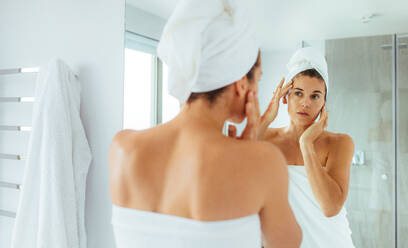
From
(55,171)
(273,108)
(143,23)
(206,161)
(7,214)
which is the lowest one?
(7,214)

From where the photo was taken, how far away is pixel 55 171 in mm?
1189

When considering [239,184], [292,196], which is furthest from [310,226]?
[239,184]

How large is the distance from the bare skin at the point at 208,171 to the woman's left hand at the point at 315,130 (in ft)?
0.52

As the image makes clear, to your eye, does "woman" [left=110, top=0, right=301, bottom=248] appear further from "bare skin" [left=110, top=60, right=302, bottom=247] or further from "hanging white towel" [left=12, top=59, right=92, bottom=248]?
"hanging white towel" [left=12, top=59, right=92, bottom=248]

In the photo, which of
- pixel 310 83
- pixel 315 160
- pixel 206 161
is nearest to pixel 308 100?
pixel 310 83

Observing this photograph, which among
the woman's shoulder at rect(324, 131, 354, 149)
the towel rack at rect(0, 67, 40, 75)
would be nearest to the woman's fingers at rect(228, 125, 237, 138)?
the woman's shoulder at rect(324, 131, 354, 149)

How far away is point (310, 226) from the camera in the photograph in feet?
2.49

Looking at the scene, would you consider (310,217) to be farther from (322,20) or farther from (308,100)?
(322,20)

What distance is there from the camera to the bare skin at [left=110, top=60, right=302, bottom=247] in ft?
1.83

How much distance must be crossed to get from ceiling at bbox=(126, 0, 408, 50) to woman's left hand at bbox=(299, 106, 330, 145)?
8.5 inches

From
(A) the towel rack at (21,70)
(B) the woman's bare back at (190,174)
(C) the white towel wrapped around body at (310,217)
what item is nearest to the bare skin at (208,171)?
(B) the woman's bare back at (190,174)

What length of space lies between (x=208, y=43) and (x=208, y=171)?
0.24 metres

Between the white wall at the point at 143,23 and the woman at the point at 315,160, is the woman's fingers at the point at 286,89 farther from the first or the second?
the white wall at the point at 143,23

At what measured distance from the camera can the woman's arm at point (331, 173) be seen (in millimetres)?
741
